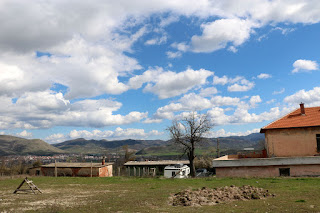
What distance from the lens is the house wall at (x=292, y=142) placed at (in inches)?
1256

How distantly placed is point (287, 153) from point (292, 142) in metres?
1.50

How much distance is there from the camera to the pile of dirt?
15578mm

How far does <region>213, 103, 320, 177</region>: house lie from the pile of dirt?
1357cm

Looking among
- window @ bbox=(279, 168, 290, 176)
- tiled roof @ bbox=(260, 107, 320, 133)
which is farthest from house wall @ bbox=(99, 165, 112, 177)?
window @ bbox=(279, 168, 290, 176)

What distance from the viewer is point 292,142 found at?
107 feet

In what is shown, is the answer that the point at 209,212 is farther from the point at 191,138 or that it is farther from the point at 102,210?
the point at 191,138

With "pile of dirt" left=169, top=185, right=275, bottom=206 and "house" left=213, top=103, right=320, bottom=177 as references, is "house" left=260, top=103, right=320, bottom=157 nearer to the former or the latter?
"house" left=213, top=103, right=320, bottom=177

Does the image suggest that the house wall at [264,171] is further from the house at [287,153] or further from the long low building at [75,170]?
the long low building at [75,170]

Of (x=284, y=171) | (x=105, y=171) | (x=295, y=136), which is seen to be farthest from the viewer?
(x=105, y=171)

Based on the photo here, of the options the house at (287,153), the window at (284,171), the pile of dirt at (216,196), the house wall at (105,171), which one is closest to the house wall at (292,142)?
the house at (287,153)

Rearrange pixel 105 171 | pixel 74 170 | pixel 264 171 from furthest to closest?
pixel 105 171 → pixel 74 170 → pixel 264 171

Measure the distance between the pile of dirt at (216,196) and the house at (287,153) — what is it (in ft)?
44.5

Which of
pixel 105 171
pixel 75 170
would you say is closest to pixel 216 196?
pixel 105 171

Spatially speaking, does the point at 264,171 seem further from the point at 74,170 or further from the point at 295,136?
the point at 74,170
